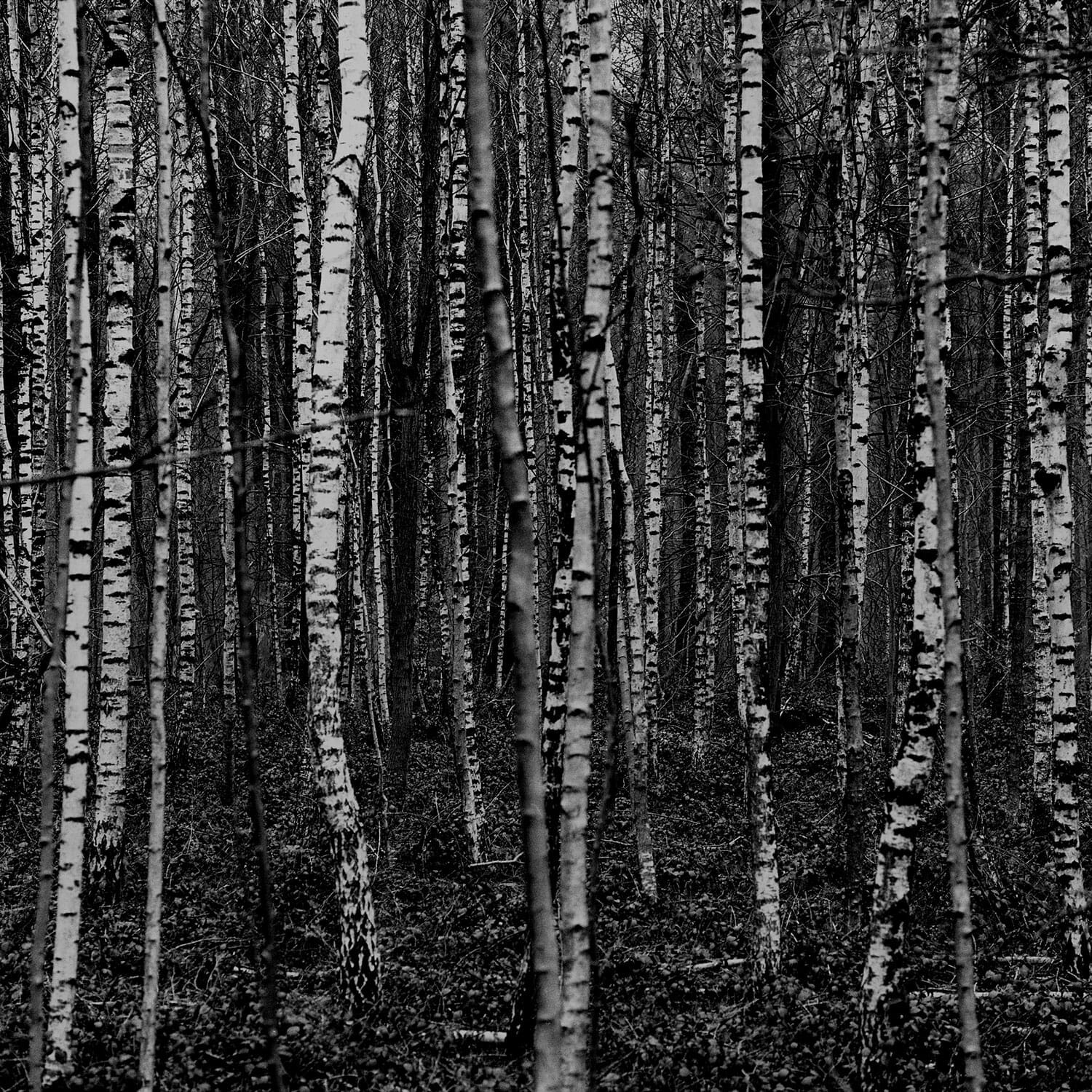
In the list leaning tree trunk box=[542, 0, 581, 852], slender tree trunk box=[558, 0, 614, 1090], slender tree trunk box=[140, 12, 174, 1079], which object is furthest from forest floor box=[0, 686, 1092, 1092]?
slender tree trunk box=[558, 0, 614, 1090]

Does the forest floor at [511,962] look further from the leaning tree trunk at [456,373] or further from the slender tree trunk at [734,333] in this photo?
the slender tree trunk at [734,333]

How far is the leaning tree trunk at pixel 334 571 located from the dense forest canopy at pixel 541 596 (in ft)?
0.09

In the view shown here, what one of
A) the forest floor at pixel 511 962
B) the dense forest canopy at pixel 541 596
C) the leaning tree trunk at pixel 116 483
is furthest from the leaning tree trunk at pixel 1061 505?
the leaning tree trunk at pixel 116 483

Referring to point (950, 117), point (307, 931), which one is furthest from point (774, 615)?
point (950, 117)

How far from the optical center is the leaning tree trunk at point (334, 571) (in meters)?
5.75

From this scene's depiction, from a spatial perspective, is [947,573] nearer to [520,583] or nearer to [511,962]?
[520,583]

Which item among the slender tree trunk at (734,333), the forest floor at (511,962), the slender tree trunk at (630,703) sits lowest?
the forest floor at (511,962)

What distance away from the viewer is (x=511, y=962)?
6.78 meters

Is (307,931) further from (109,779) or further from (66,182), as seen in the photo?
(66,182)

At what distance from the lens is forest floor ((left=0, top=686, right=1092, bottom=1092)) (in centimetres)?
506

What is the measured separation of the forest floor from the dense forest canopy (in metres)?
0.04

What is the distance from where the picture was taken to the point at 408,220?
15.7 metres

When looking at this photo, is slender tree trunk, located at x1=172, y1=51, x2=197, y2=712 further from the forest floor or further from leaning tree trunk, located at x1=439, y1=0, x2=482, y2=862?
the forest floor

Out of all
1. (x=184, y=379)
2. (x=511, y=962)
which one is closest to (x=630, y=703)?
(x=511, y=962)
